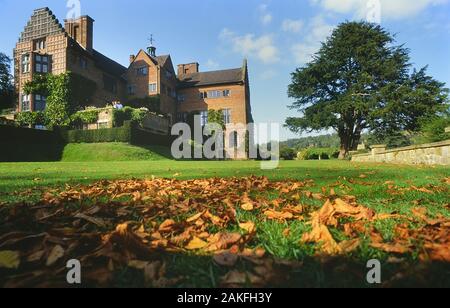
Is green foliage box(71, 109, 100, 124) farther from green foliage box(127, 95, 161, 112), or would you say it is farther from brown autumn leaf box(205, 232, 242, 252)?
brown autumn leaf box(205, 232, 242, 252)

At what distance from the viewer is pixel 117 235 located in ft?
6.36

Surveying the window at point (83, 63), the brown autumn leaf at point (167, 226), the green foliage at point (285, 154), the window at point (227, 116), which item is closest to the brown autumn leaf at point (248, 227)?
the brown autumn leaf at point (167, 226)

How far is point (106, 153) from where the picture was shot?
73.6 ft

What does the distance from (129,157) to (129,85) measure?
72.6 feet

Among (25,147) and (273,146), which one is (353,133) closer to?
(273,146)

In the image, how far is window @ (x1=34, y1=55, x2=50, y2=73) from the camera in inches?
1251

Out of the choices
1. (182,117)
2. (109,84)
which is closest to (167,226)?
(109,84)

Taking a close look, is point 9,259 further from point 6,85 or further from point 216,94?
point 6,85

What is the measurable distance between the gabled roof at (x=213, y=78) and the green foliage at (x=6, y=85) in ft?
72.4

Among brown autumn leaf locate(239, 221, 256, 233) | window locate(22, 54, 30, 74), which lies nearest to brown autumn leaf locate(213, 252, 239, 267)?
brown autumn leaf locate(239, 221, 256, 233)

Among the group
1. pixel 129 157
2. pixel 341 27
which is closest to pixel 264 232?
pixel 129 157

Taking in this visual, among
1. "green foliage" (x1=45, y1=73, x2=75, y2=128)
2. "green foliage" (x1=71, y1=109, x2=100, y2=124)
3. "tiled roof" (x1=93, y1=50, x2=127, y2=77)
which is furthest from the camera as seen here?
"tiled roof" (x1=93, y1=50, x2=127, y2=77)

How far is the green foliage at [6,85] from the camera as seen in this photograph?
37.7 meters

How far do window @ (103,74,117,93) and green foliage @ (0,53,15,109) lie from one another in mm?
11385
